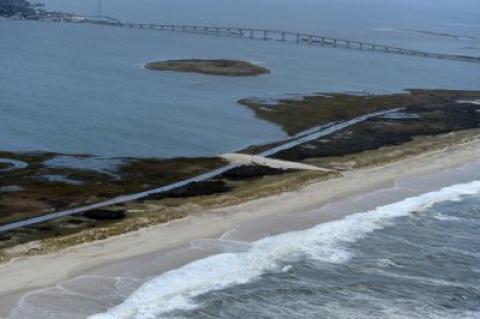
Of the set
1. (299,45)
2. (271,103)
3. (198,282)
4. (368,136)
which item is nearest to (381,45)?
(299,45)

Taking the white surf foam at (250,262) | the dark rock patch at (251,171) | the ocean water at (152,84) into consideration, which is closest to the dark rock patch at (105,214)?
the white surf foam at (250,262)

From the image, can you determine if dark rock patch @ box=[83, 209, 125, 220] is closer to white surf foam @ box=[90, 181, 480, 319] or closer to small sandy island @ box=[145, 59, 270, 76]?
white surf foam @ box=[90, 181, 480, 319]

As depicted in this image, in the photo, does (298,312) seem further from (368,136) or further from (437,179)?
A: (368,136)

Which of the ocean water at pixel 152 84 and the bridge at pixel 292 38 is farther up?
the bridge at pixel 292 38

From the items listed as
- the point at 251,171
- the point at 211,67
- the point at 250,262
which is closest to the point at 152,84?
the point at 211,67

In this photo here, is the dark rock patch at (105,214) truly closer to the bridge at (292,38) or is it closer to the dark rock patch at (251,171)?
the dark rock patch at (251,171)

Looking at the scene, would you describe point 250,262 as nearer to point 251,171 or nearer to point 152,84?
point 251,171

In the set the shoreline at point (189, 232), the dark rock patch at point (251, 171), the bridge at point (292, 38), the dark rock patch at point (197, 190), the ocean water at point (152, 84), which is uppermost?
the bridge at point (292, 38)
